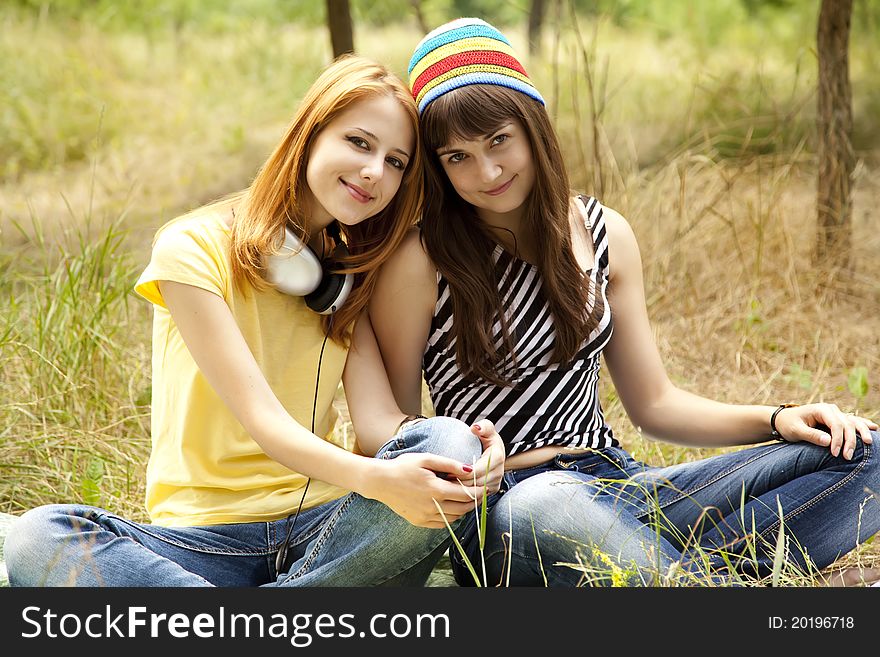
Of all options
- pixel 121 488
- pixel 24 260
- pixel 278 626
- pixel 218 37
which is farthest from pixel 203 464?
pixel 218 37

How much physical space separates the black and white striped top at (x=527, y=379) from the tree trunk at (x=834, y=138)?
231 cm

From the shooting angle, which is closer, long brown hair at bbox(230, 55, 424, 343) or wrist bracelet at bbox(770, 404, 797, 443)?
long brown hair at bbox(230, 55, 424, 343)

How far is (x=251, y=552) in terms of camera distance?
212cm

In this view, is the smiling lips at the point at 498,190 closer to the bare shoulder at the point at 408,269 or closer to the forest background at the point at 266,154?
the bare shoulder at the point at 408,269

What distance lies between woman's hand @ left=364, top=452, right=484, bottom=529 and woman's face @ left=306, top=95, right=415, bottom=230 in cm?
56

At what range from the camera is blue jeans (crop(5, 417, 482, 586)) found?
1.95 m

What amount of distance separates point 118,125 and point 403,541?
5824 mm

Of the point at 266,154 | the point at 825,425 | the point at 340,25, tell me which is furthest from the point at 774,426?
the point at 266,154

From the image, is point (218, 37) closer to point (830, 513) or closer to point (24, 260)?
point (24, 260)

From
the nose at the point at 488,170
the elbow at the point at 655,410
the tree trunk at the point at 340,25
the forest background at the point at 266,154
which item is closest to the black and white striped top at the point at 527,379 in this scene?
the elbow at the point at 655,410

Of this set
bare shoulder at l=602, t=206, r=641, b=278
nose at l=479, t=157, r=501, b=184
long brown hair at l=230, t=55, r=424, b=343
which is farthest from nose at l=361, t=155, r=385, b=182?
bare shoulder at l=602, t=206, r=641, b=278

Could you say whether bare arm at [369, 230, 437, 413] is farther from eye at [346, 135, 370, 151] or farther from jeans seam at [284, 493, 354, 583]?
jeans seam at [284, 493, 354, 583]

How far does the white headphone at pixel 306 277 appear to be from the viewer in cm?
213

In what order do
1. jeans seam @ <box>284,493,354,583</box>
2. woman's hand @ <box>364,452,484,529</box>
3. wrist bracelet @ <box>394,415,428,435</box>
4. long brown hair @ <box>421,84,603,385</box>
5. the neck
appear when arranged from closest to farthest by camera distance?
woman's hand @ <box>364,452,484,529</box>
jeans seam @ <box>284,493,354,583</box>
wrist bracelet @ <box>394,415,428,435</box>
long brown hair @ <box>421,84,603,385</box>
the neck
